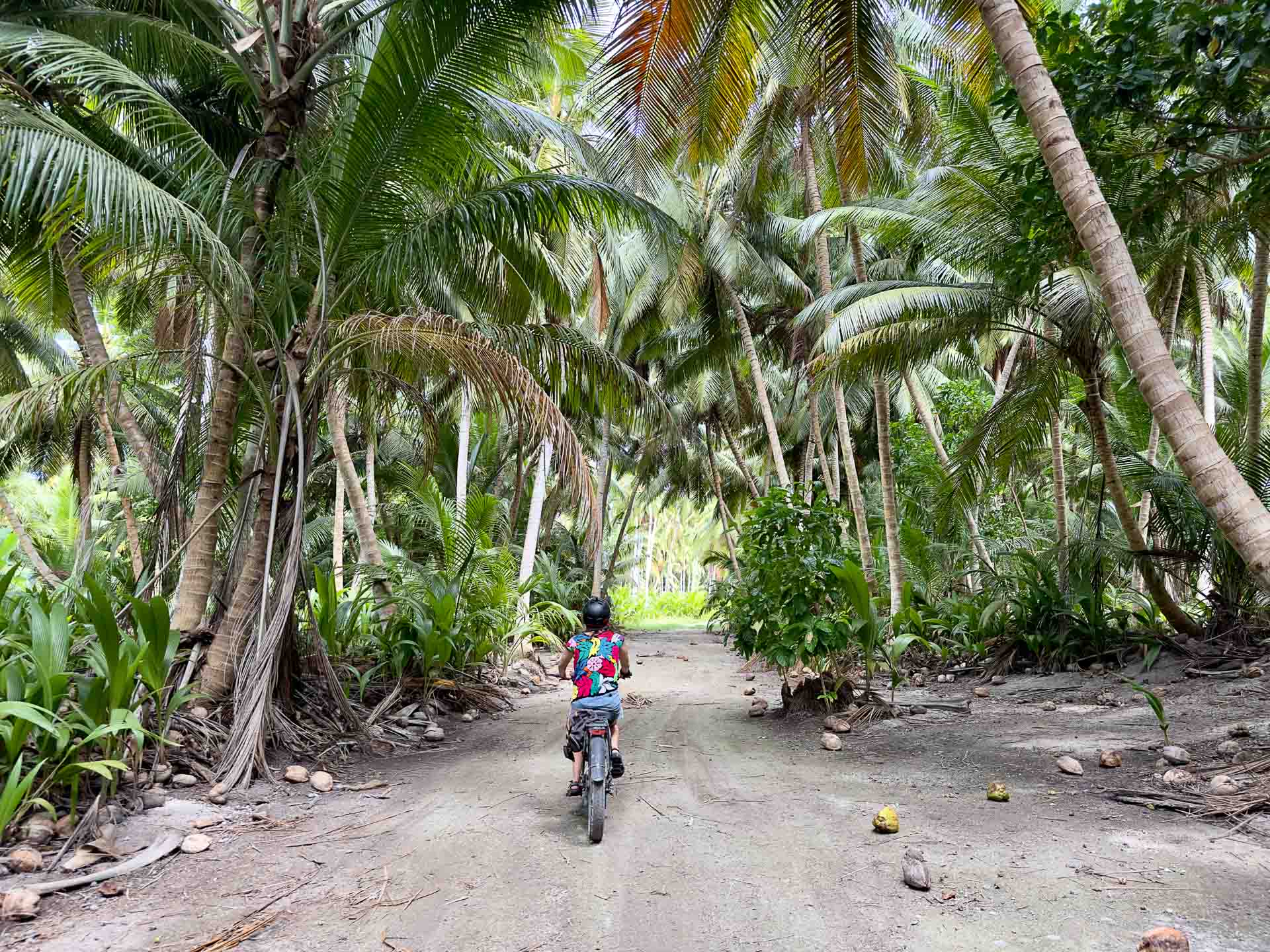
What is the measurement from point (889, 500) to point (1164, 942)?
9.00 m

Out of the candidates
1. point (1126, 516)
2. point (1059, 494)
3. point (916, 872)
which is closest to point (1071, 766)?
point (916, 872)

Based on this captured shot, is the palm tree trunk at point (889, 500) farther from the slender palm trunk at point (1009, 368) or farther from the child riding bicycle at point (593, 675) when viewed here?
the child riding bicycle at point (593, 675)

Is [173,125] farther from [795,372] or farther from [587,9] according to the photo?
[795,372]

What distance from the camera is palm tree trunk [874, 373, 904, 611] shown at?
11094mm

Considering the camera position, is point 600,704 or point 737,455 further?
point 737,455

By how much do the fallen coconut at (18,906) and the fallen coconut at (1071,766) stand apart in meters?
5.83

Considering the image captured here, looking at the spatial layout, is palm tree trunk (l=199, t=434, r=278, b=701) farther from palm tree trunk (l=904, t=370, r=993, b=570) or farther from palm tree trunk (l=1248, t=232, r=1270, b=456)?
palm tree trunk (l=904, t=370, r=993, b=570)

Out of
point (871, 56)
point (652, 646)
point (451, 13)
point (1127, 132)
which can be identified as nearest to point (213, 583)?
point (451, 13)

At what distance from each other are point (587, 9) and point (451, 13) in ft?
4.39

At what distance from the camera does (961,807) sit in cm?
456

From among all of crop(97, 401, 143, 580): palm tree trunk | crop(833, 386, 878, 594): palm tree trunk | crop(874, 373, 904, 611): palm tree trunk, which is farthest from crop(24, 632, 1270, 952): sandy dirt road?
crop(833, 386, 878, 594): palm tree trunk

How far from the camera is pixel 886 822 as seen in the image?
4.11 metres

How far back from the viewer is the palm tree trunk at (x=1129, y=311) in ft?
12.4

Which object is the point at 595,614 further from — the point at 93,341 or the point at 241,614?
the point at 93,341
